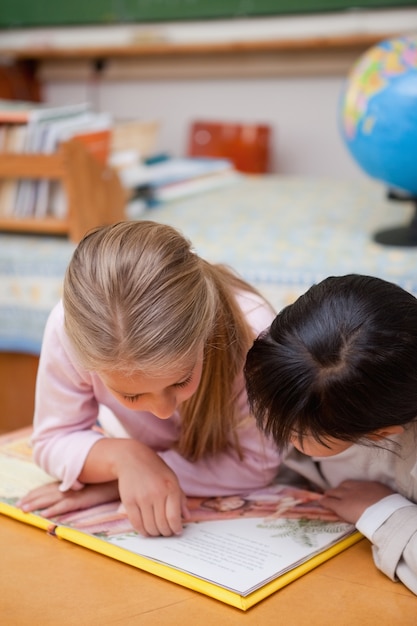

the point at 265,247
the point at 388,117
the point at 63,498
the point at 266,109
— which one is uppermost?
the point at 388,117

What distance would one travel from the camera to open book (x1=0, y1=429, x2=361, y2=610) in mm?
760

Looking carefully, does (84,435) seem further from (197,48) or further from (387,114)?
(197,48)

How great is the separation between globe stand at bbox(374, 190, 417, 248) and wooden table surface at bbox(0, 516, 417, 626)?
80cm

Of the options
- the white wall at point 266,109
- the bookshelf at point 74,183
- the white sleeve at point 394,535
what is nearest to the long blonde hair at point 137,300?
the white sleeve at point 394,535

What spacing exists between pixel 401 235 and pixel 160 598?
996 mm

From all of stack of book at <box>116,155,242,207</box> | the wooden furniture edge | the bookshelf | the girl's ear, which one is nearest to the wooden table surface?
the girl's ear

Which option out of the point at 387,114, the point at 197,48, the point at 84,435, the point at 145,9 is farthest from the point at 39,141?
the point at 145,9

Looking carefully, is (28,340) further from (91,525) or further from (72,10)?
(72,10)

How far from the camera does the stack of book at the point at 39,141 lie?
1.75 metres

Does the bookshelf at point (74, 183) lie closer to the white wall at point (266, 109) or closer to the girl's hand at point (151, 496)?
the girl's hand at point (151, 496)

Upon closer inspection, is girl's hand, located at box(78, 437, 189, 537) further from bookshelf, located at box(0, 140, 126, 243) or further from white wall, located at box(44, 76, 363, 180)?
white wall, located at box(44, 76, 363, 180)

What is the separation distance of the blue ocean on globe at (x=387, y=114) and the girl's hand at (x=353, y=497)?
77cm

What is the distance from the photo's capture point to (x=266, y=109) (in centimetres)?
300

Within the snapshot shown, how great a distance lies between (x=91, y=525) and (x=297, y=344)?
32 centimetres
